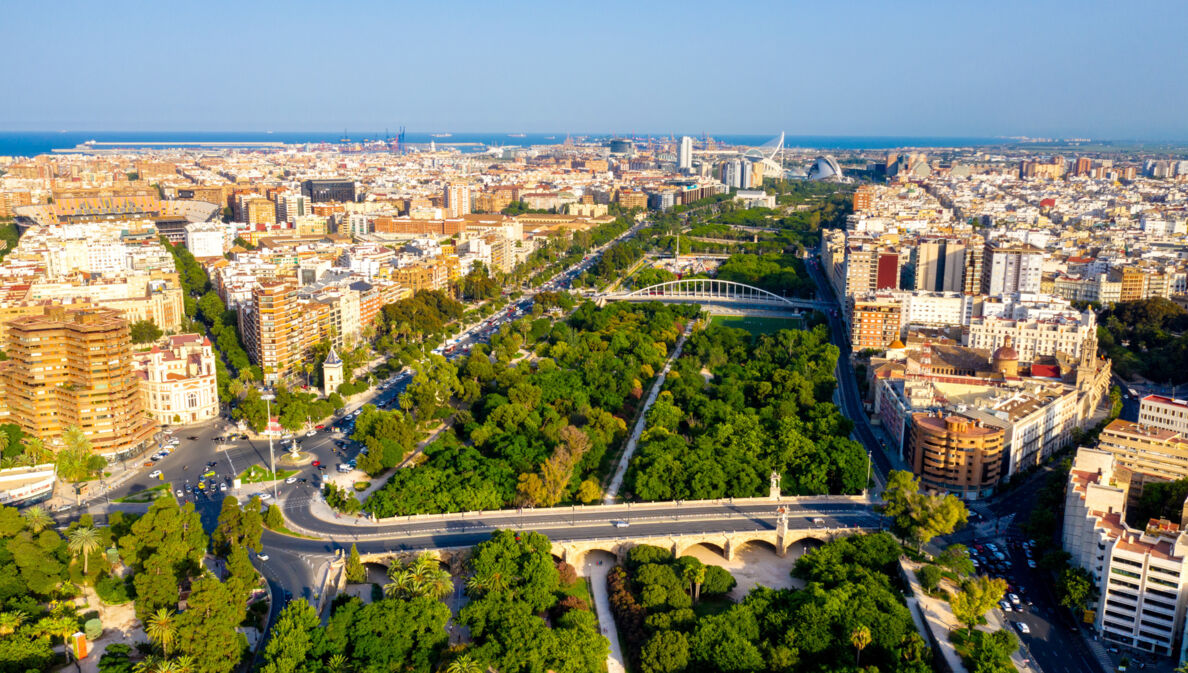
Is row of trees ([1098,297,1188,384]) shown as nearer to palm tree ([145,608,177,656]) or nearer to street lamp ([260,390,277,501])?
street lamp ([260,390,277,501])

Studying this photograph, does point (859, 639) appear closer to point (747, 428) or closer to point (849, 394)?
point (747, 428)

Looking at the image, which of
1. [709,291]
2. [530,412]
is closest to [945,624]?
[530,412]

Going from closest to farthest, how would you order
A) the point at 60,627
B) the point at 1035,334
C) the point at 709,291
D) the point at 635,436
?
the point at 60,627 < the point at 635,436 < the point at 1035,334 < the point at 709,291

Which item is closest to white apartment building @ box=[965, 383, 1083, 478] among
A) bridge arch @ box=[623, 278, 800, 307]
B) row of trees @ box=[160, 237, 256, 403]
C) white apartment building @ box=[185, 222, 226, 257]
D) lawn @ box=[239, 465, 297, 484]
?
lawn @ box=[239, 465, 297, 484]

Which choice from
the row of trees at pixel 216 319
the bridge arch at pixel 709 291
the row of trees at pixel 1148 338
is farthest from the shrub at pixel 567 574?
the bridge arch at pixel 709 291

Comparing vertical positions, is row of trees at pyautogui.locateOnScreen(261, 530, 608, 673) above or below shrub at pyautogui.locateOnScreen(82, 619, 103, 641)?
above

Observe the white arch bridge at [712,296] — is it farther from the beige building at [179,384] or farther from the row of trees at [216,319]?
the beige building at [179,384]
